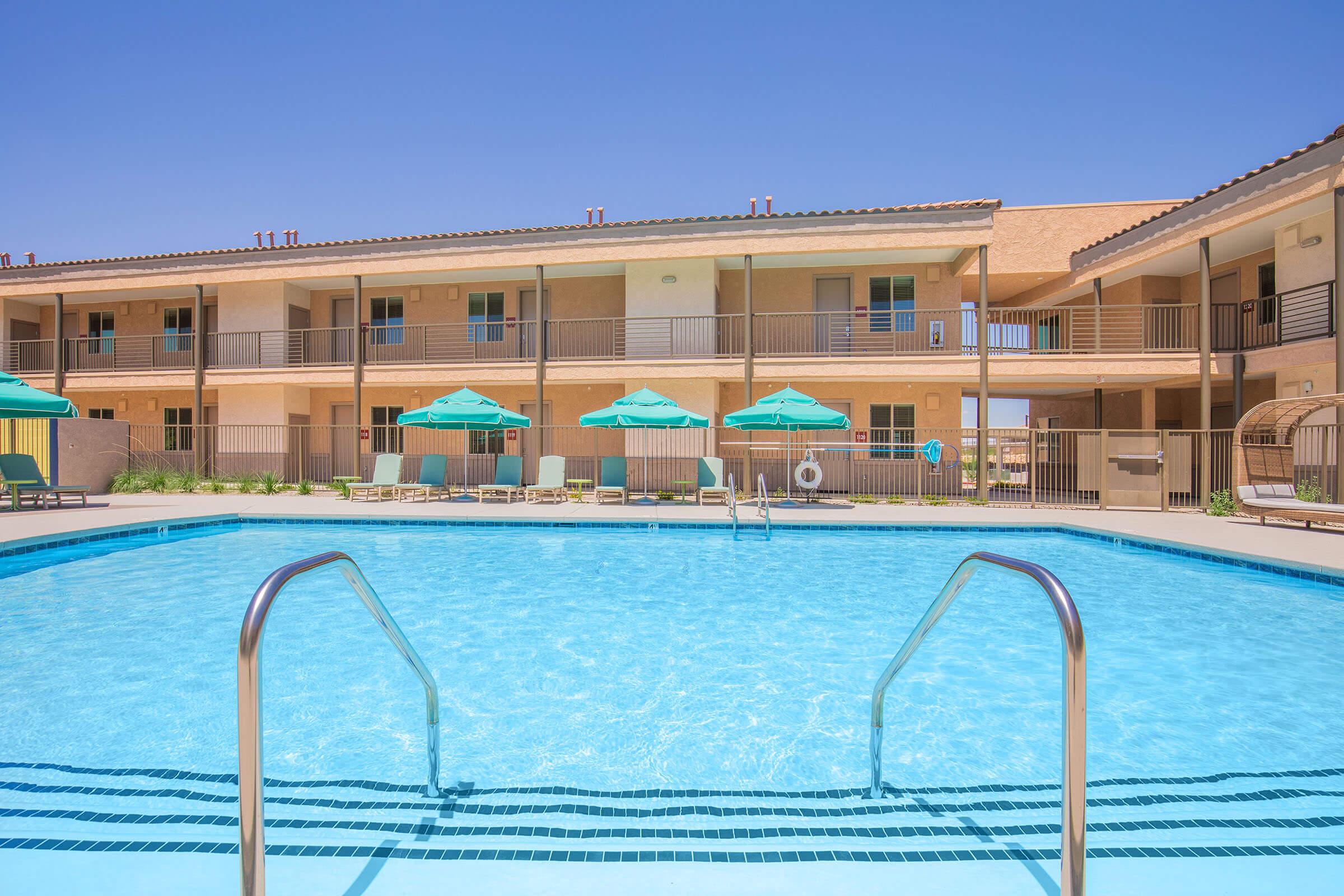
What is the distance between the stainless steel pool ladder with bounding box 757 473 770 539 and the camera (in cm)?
1108

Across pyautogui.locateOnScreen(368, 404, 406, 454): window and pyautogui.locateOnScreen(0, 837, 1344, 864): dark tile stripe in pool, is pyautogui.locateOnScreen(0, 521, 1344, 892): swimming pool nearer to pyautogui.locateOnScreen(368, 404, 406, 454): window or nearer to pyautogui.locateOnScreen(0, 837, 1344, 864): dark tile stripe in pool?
pyautogui.locateOnScreen(0, 837, 1344, 864): dark tile stripe in pool

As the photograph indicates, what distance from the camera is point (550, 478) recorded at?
15367mm

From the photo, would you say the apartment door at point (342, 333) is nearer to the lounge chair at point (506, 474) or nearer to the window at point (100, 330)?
the lounge chair at point (506, 474)

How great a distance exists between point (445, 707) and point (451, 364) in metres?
14.7

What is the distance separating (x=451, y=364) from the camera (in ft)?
57.9

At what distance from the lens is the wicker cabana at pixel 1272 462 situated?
10.7 meters

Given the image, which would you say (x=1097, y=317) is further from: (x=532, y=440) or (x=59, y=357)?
(x=59, y=357)

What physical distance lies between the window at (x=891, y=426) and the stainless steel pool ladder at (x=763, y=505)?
3.44 m

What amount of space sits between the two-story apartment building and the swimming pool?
29.5 ft

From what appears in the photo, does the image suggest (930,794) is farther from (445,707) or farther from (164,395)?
(164,395)

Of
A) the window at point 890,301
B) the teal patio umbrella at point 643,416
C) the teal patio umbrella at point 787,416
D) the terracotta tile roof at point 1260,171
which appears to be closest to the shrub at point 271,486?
the teal patio umbrella at point 643,416

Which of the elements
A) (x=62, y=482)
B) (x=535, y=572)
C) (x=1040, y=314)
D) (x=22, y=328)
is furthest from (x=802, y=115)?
(x=22, y=328)

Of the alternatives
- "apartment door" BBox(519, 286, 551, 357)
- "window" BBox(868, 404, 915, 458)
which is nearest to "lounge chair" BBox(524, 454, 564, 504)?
"apartment door" BBox(519, 286, 551, 357)

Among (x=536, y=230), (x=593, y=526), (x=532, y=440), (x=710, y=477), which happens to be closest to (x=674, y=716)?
(x=593, y=526)
